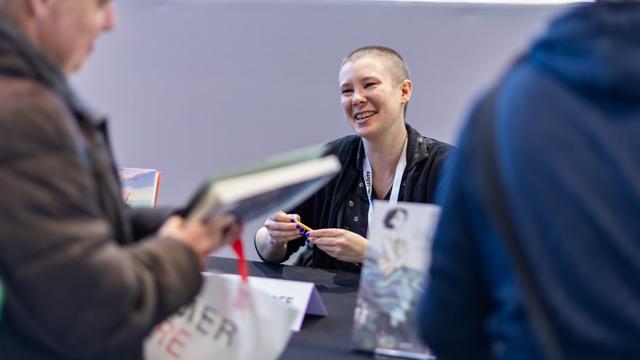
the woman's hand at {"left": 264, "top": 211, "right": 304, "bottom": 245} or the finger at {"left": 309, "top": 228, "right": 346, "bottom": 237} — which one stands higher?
the finger at {"left": 309, "top": 228, "right": 346, "bottom": 237}

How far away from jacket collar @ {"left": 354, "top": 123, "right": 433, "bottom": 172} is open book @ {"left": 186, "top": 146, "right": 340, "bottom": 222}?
1136mm

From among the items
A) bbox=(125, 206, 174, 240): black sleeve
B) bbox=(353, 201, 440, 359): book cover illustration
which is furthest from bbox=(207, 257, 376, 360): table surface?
bbox=(125, 206, 174, 240): black sleeve

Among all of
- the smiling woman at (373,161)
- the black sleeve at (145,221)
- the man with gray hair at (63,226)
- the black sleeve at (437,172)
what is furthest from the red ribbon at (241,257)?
the black sleeve at (437,172)

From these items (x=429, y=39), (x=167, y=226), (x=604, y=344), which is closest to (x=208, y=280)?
(x=167, y=226)

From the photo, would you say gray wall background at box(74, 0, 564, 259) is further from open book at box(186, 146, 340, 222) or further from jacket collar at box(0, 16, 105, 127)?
jacket collar at box(0, 16, 105, 127)

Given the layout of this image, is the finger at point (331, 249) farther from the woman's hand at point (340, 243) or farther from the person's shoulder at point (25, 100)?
the person's shoulder at point (25, 100)

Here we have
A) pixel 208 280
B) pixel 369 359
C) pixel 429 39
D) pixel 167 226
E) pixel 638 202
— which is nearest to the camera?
pixel 638 202

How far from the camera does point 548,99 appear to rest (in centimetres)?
65

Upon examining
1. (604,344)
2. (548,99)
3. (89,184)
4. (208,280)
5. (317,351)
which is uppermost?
(548,99)

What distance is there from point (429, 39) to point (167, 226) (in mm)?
2105

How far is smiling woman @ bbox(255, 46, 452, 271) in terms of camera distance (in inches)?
78.5

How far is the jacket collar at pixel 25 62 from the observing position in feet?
2.17

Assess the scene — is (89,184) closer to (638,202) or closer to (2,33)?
(2,33)

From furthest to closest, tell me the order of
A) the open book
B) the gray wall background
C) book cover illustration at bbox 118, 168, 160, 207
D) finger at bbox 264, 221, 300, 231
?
the gray wall background, finger at bbox 264, 221, 300, 231, book cover illustration at bbox 118, 168, 160, 207, the open book
